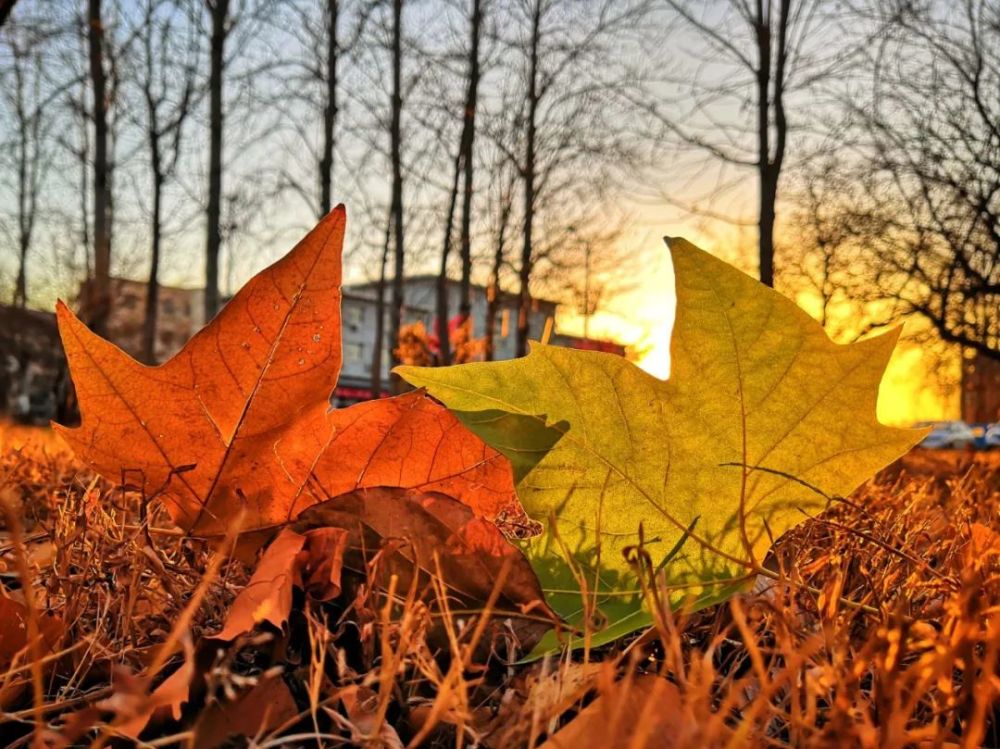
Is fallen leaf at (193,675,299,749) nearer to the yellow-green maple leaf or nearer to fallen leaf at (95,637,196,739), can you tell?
fallen leaf at (95,637,196,739)

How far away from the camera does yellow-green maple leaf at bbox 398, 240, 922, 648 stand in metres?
0.52

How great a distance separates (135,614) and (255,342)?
0.78 ft

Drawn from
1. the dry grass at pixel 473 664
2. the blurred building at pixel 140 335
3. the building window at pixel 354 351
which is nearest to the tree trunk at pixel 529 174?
the blurred building at pixel 140 335

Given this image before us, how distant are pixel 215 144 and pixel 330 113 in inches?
72.2

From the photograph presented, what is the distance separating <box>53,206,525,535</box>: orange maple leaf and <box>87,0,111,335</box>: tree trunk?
7.93 m

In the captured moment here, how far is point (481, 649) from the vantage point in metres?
0.50

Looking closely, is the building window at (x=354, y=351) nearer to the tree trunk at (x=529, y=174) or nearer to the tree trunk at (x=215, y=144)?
the tree trunk at (x=529, y=174)

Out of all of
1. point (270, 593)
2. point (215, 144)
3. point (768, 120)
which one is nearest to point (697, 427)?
point (270, 593)

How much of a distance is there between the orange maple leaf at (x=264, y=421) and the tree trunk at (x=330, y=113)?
8.04 metres

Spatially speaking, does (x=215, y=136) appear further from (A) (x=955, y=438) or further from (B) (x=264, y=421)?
(A) (x=955, y=438)

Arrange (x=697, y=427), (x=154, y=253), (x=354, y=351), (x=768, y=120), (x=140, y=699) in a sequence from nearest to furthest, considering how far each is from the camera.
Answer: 1. (x=140, y=699)
2. (x=697, y=427)
3. (x=768, y=120)
4. (x=154, y=253)
5. (x=354, y=351)

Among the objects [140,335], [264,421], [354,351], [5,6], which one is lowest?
[264,421]

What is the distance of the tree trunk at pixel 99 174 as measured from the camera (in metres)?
7.54

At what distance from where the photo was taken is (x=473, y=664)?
0.49m
